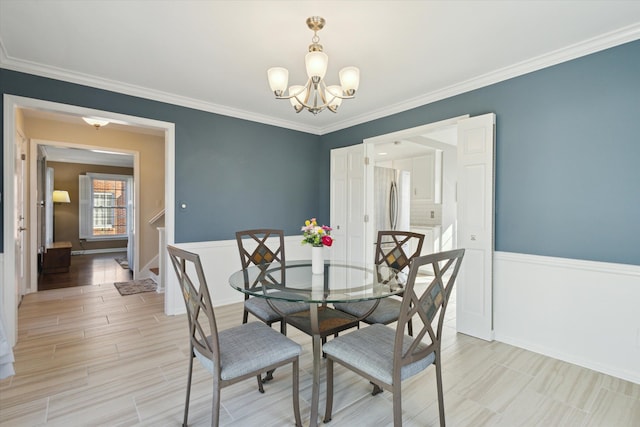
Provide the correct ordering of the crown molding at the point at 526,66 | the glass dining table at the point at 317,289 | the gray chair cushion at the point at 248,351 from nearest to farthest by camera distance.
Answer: the gray chair cushion at the point at 248,351 → the glass dining table at the point at 317,289 → the crown molding at the point at 526,66

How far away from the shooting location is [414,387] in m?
2.19

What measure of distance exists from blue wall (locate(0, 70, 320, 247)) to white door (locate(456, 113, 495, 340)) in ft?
7.87

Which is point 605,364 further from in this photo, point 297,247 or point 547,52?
point 297,247

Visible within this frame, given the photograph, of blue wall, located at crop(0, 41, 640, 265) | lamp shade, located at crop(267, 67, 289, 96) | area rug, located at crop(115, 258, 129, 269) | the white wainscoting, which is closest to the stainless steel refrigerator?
blue wall, located at crop(0, 41, 640, 265)

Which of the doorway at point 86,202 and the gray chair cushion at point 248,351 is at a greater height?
the doorway at point 86,202

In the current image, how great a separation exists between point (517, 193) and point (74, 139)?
5.90 metres

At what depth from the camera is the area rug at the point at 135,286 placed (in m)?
4.55

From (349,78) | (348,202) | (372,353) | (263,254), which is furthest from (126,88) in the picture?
(372,353)

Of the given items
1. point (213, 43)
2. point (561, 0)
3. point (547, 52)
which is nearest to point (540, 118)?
point (547, 52)

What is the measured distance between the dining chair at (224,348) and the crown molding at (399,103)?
250 cm

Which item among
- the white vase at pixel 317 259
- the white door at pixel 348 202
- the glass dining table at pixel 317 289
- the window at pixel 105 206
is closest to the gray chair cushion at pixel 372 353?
the glass dining table at pixel 317 289

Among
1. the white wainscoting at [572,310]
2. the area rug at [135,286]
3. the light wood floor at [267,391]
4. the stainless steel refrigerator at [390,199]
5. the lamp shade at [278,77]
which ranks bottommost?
the light wood floor at [267,391]

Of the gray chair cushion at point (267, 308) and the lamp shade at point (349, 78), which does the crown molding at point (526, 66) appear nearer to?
the lamp shade at point (349, 78)

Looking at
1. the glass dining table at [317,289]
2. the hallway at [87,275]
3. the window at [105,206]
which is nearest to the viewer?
the glass dining table at [317,289]
